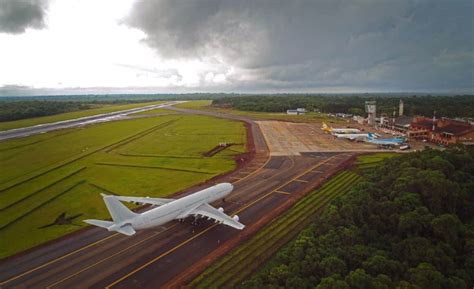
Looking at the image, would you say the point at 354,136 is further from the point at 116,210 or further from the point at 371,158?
the point at 116,210

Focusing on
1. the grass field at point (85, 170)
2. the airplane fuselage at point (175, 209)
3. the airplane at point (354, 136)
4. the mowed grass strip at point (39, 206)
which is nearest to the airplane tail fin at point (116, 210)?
the airplane fuselage at point (175, 209)

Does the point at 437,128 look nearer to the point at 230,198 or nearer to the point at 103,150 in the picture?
the point at 230,198

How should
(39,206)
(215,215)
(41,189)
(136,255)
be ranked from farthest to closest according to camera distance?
(41,189) → (39,206) → (215,215) → (136,255)

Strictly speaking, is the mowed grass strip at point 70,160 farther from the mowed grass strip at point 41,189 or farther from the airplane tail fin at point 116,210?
the airplane tail fin at point 116,210

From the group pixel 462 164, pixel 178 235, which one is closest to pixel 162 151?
pixel 178 235

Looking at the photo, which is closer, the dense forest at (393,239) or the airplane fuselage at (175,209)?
the dense forest at (393,239)

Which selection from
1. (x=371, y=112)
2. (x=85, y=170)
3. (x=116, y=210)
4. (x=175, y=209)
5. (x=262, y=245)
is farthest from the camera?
(x=371, y=112)

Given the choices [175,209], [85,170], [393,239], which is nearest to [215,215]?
[175,209]

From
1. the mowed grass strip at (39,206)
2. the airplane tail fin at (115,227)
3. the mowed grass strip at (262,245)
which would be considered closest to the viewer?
the mowed grass strip at (262,245)
